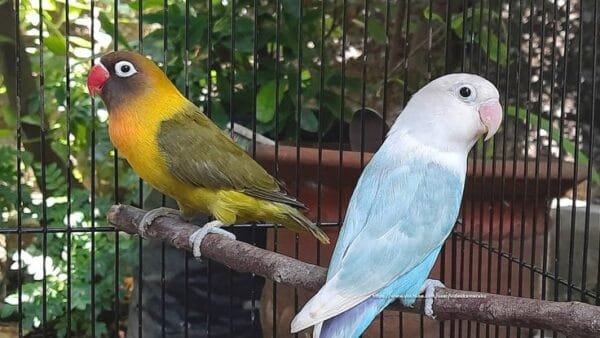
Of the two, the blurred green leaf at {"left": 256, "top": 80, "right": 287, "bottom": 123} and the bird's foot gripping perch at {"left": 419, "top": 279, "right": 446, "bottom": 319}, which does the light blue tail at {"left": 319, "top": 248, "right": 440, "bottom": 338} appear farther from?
the blurred green leaf at {"left": 256, "top": 80, "right": 287, "bottom": 123}

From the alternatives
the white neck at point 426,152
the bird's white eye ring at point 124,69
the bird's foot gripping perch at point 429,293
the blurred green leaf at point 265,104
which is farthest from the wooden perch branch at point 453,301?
the blurred green leaf at point 265,104

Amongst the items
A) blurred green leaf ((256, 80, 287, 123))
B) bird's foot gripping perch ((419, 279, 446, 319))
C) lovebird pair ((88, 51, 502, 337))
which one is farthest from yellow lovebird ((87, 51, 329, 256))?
blurred green leaf ((256, 80, 287, 123))

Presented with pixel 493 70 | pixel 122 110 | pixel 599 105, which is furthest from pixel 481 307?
pixel 599 105

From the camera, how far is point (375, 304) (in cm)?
78

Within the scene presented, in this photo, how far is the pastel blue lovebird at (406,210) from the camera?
0.76 m

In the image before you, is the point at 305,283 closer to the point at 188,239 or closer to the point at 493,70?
the point at 188,239

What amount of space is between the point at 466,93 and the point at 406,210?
0.16 metres

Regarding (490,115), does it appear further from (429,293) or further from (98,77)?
(98,77)

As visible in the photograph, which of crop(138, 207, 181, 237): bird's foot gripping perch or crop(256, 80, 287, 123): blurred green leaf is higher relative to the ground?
crop(256, 80, 287, 123): blurred green leaf

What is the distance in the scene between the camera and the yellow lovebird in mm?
1097

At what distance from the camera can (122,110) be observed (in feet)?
3.68

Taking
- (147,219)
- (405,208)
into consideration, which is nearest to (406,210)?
(405,208)

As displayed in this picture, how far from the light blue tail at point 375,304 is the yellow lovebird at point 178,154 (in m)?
0.32

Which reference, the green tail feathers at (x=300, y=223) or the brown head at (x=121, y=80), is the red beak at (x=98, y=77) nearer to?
the brown head at (x=121, y=80)
